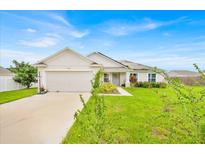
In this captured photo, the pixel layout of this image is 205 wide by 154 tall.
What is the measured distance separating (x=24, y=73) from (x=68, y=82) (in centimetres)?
506

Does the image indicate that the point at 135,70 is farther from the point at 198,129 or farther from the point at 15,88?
the point at 198,129

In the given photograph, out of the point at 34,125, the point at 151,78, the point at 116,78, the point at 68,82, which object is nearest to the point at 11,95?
the point at 68,82

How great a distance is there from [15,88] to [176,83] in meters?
15.2

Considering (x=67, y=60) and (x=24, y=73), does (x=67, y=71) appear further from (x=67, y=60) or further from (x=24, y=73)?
(x=24, y=73)

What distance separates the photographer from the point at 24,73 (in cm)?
1680

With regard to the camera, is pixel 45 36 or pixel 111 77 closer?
pixel 45 36

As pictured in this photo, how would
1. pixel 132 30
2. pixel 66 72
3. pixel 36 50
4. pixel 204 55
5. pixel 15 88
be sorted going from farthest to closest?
pixel 15 88
pixel 66 72
pixel 36 50
pixel 132 30
pixel 204 55

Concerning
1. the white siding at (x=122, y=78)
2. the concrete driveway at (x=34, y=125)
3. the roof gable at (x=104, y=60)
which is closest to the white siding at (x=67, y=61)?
the roof gable at (x=104, y=60)

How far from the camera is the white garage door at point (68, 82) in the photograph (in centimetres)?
1386

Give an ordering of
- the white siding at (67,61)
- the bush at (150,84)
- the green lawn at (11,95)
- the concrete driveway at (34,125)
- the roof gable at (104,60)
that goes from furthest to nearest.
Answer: the roof gable at (104,60)
the bush at (150,84)
the white siding at (67,61)
the green lawn at (11,95)
the concrete driveway at (34,125)

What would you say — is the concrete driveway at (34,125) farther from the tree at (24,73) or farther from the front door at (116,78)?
A: the front door at (116,78)

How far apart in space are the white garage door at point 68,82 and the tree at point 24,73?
3.82 meters

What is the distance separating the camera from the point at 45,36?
8.61 meters
